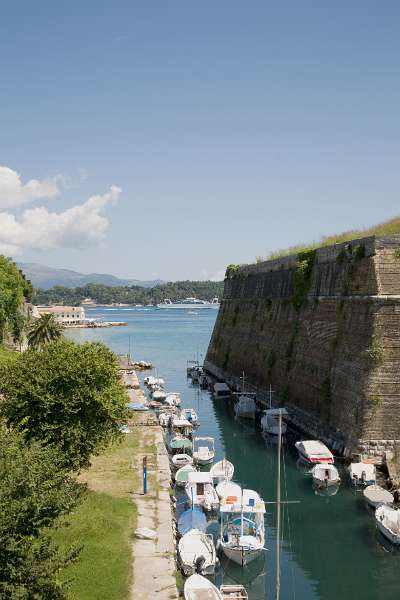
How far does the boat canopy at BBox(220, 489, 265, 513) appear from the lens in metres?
21.1

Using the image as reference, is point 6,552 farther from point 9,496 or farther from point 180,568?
point 180,568

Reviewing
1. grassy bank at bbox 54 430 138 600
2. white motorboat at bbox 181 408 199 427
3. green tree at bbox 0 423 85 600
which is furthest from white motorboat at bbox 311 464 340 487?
green tree at bbox 0 423 85 600

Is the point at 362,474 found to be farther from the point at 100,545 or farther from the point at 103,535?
the point at 100,545

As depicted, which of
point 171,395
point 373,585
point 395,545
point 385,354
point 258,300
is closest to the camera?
point 373,585

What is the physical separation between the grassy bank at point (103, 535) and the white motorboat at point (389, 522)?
28.0ft

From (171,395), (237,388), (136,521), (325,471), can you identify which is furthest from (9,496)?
(237,388)

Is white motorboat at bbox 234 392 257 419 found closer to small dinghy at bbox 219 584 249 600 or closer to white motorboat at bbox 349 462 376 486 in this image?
white motorboat at bbox 349 462 376 486

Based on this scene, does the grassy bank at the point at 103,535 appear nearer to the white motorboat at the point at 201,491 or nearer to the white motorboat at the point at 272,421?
the white motorboat at the point at 201,491

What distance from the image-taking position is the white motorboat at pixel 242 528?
63.8 feet

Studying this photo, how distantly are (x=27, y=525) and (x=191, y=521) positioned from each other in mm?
10755

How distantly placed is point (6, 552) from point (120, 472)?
46.4 feet

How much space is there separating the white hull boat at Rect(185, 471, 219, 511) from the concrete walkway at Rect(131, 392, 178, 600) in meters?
0.99

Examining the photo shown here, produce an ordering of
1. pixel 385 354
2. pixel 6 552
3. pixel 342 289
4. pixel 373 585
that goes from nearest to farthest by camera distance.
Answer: pixel 6 552 → pixel 373 585 → pixel 385 354 → pixel 342 289

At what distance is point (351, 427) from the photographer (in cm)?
2814
